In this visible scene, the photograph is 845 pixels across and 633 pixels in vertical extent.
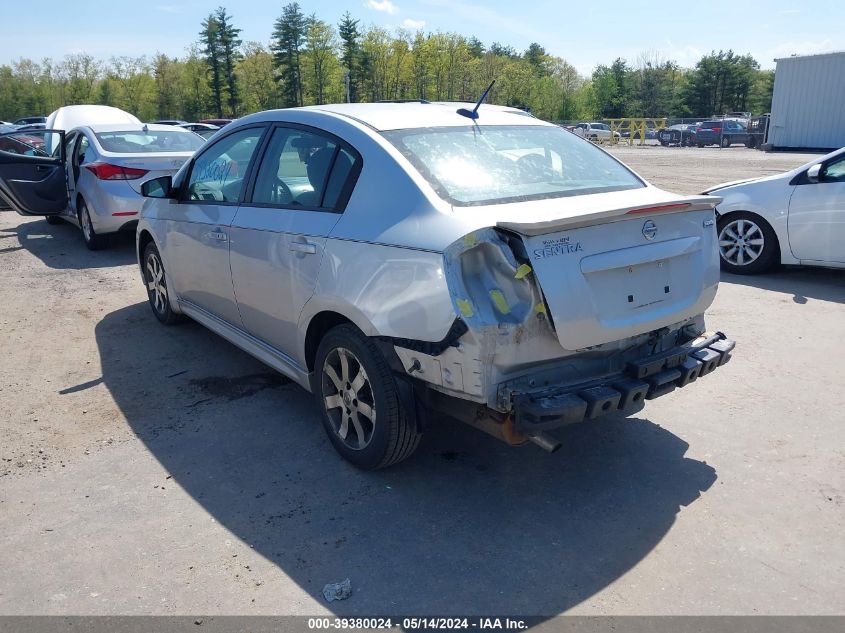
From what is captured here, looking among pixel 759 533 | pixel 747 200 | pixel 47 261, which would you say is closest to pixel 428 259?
pixel 759 533

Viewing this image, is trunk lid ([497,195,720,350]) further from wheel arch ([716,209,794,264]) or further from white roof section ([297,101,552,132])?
wheel arch ([716,209,794,264])

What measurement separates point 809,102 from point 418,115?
36225 mm

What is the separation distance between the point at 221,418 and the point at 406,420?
1.61m

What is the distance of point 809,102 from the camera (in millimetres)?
33688

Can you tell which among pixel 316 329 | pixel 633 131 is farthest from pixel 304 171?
pixel 633 131

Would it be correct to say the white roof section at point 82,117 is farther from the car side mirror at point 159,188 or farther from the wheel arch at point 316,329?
the wheel arch at point 316,329

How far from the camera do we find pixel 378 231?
3301 millimetres

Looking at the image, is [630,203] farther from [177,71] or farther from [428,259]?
[177,71]

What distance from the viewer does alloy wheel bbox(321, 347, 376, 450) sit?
3520mm

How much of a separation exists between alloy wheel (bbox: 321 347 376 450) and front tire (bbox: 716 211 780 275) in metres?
5.46

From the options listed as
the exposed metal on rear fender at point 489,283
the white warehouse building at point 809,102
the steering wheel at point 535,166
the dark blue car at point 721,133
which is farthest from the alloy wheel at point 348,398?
the dark blue car at point 721,133

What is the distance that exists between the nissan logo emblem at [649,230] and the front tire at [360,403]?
1.35 m

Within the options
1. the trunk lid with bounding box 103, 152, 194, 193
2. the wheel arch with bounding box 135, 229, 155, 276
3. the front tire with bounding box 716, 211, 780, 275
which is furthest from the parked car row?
the trunk lid with bounding box 103, 152, 194, 193

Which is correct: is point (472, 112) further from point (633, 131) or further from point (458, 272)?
point (633, 131)
